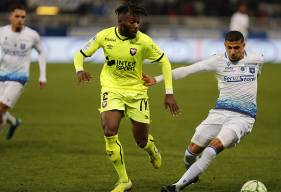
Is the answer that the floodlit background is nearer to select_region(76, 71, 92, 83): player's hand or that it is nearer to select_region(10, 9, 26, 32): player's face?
select_region(76, 71, 92, 83): player's hand

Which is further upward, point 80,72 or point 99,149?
point 80,72

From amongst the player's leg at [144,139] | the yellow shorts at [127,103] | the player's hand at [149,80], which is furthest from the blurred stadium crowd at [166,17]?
the player's hand at [149,80]

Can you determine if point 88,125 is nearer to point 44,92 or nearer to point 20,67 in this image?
point 20,67

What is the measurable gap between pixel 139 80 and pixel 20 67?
13.4 feet

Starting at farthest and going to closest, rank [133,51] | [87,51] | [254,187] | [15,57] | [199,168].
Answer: [15,57] → [87,51] → [133,51] → [199,168] → [254,187]

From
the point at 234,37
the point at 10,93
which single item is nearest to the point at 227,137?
the point at 234,37

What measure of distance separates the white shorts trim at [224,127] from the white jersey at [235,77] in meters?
0.09

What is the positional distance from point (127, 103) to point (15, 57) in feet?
14.0

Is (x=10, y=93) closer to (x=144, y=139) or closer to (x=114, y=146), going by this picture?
(x=144, y=139)

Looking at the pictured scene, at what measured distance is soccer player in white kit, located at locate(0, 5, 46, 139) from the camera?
1363cm

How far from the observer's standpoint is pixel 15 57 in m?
13.9

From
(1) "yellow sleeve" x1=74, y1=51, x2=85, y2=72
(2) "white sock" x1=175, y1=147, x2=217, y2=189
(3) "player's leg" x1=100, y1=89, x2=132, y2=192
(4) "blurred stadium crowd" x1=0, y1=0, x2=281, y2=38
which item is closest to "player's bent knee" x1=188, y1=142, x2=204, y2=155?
(2) "white sock" x1=175, y1=147, x2=217, y2=189

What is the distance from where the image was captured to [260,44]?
33.3 meters

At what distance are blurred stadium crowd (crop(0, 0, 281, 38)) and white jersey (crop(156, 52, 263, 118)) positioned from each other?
78.3ft
